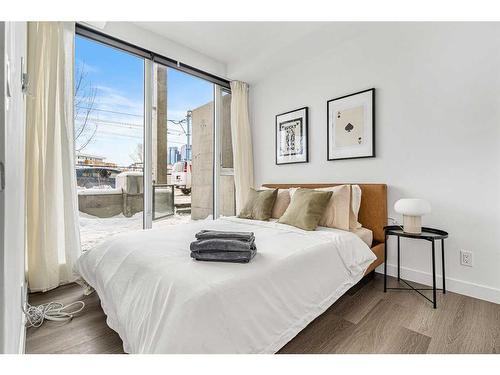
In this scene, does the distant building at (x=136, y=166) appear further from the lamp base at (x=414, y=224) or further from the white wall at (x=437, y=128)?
the lamp base at (x=414, y=224)

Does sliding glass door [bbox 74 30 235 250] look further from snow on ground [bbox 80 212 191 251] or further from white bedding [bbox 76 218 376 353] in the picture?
white bedding [bbox 76 218 376 353]

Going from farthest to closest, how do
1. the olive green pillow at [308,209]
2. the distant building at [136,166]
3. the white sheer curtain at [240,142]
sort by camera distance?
the white sheer curtain at [240,142], the distant building at [136,166], the olive green pillow at [308,209]

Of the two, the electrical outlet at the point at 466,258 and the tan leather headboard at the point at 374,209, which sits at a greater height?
the tan leather headboard at the point at 374,209

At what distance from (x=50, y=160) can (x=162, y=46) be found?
1.78m

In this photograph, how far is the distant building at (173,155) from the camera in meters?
3.31

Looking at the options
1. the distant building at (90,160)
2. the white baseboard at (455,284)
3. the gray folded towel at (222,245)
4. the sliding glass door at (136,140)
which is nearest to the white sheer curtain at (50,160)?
the sliding glass door at (136,140)

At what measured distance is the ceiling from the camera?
2629 mm

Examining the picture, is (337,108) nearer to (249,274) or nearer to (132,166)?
(249,274)

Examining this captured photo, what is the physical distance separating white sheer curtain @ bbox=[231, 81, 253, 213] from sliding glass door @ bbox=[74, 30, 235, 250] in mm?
360

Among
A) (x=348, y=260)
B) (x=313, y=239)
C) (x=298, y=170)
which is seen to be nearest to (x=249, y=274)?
(x=313, y=239)

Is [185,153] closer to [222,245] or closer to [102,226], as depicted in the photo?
[102,226]

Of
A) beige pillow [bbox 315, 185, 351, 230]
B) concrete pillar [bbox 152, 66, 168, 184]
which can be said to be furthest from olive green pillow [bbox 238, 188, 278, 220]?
concrete pillar [bbox 152, 66, 168, 184]

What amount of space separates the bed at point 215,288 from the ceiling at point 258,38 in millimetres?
2129
